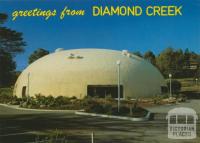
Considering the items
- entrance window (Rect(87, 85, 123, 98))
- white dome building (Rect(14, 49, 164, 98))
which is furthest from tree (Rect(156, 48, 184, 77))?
entrance window (Rect(87, 85, 123, 98))

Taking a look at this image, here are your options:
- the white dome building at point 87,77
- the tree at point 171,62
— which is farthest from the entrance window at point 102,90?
the tree at point 171,62

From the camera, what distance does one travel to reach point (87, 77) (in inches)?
1770

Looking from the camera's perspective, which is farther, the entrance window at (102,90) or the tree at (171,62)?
the tree at (171,62)

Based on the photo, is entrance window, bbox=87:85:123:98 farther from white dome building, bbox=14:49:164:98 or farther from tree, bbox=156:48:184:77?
tree, bbox=156:48:184:77

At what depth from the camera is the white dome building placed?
44719mm

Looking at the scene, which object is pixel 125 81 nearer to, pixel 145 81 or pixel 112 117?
pixel 145 81

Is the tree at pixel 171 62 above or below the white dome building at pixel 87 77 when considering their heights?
above

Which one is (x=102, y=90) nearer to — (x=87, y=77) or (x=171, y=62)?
(x=87, y=77)

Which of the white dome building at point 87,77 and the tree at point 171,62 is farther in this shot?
the tree at point 171,62

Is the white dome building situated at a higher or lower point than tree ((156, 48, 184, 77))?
lower

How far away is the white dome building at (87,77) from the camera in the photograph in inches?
1761

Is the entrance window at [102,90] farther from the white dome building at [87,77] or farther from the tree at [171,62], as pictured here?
the tree at [171,62]

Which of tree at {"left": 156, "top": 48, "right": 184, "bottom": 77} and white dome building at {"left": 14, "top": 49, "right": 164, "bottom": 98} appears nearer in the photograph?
white dome building at {"left": 14, "top": 49, "right": 164, "bottom": 98}

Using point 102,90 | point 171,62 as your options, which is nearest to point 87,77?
point 102,90
